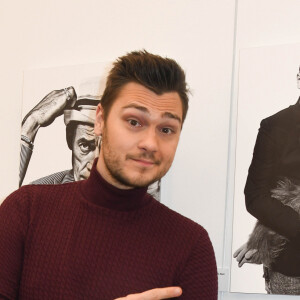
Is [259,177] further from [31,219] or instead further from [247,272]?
[31,219]

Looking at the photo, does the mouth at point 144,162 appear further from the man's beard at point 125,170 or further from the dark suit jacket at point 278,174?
the dark suit jacket at point 278,174

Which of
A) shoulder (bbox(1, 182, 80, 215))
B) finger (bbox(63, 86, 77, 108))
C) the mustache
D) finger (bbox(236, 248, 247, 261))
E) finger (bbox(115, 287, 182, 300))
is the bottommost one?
finger (bbox(115, 287, 182, 300))

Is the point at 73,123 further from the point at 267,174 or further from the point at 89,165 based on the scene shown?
the point at 267,174

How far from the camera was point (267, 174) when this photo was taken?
1252mm

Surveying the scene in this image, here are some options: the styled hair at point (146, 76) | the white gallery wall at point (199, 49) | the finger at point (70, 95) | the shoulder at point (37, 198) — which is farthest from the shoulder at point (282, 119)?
the finger at point (70, 95)

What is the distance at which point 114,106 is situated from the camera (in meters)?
1.15

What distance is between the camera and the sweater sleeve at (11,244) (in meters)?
1.06

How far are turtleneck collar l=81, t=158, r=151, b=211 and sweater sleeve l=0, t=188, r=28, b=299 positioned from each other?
0.56ft

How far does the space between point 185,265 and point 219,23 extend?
72cm

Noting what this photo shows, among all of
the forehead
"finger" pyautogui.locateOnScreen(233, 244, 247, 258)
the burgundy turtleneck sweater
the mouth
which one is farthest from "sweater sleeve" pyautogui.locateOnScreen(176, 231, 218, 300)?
the forehead

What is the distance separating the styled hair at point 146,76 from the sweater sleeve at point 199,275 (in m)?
0.36

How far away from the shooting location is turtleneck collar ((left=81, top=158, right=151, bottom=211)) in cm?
116

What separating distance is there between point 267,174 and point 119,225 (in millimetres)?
430

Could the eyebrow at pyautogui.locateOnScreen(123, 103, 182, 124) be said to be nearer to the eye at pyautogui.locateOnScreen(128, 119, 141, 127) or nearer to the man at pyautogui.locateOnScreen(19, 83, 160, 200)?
the eye at pyautogui.locateOnScreen(128, 119, 141, 127)
